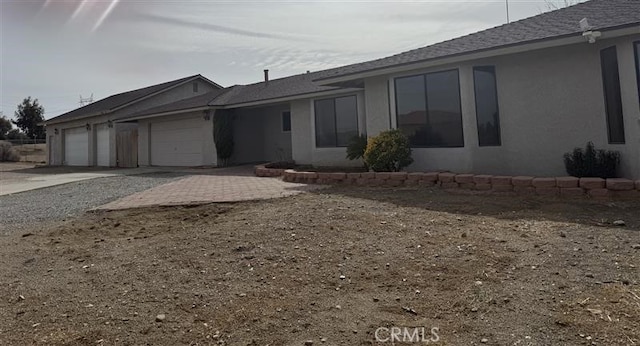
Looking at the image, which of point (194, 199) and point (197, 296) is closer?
point (197, 296)

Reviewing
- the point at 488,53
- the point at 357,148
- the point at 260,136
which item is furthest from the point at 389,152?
the point at 260,136

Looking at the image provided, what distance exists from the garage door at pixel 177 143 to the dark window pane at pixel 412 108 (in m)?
11.1

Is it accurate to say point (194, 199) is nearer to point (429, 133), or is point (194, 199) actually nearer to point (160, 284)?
point (160, 284)

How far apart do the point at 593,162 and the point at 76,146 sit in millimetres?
29131

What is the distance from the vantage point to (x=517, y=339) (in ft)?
8.91

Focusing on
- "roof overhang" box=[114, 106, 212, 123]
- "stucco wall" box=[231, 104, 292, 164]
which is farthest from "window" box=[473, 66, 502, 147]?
"roof overhang" box=[114, 106, 212, 123]

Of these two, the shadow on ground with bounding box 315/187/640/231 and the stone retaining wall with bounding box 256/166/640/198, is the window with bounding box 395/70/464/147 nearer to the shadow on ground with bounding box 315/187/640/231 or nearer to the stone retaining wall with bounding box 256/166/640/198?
the stone retaining wall with bounding box 256/166/640/198

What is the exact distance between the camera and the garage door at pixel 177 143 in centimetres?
1952

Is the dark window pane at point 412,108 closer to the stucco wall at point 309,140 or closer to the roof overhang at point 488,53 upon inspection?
the roof overhang at point 488,53

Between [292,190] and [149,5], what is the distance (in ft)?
17.7

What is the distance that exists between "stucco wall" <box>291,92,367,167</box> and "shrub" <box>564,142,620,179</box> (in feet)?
21.9

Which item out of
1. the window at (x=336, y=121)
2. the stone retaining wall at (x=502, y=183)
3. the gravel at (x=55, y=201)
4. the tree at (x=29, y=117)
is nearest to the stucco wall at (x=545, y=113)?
the stone retaining wall at (x=502, y=183)

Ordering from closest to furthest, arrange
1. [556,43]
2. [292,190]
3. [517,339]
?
[517,339]
[556,43]
[292,190]

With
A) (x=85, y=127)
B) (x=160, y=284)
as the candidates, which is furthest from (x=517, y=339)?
(x=85, y=127)
